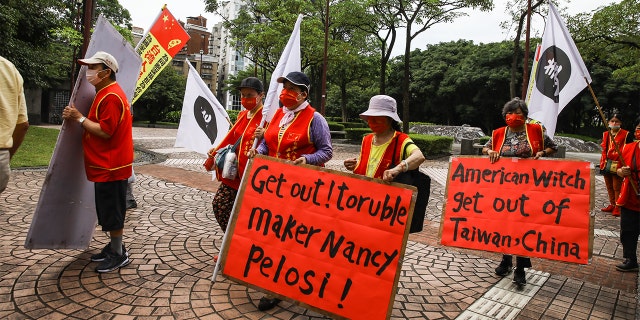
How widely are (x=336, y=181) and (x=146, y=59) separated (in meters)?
4.66

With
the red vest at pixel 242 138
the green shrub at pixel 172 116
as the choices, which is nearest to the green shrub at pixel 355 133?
the red vest at pixel 242 138

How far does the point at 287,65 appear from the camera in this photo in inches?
140

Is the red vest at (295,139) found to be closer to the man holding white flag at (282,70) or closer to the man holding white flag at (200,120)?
the man holding white flag at (282,70)

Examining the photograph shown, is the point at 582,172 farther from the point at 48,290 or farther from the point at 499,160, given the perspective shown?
the point at 48,290

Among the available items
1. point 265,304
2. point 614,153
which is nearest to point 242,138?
point 265,304

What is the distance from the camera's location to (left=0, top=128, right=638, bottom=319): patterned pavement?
10.1 feet

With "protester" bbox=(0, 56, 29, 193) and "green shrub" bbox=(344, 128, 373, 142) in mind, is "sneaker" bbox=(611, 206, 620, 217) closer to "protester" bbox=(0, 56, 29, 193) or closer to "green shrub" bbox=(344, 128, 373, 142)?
"protester" bbox=(0, 56, 29, 193)

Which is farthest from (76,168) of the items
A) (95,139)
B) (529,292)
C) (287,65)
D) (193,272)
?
(529,292)

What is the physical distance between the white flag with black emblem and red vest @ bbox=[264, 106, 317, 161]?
312cm

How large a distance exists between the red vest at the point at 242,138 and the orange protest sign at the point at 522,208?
6.38ft

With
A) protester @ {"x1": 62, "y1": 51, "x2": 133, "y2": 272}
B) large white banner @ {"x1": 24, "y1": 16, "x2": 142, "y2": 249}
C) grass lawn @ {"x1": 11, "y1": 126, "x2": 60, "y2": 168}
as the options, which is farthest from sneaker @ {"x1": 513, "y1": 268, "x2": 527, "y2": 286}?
grass lawn @ {"x1": 11, "y1": 126, "x2": 60, "y2": 168}

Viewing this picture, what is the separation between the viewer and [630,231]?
441 centimetres

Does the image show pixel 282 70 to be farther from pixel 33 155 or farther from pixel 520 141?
pixel 33 155

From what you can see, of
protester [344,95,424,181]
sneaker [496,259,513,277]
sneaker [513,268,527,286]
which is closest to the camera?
protester [344,95,424,181]
